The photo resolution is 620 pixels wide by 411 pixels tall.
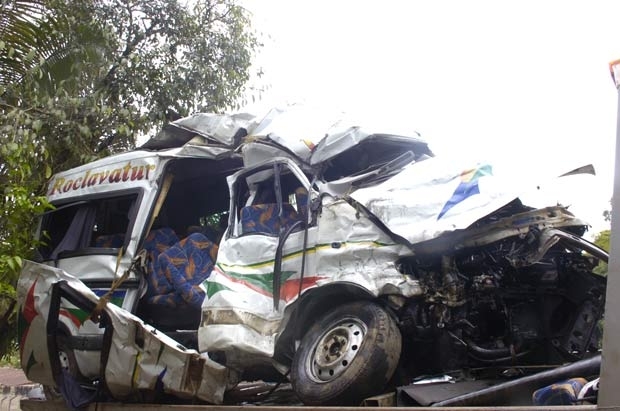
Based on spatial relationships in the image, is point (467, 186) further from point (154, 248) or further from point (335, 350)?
point (154, 248)

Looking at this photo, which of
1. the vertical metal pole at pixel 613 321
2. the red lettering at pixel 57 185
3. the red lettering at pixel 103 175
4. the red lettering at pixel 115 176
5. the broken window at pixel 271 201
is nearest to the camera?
the vertical metal pole at pixel 613 321

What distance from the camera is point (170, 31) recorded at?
1001cm

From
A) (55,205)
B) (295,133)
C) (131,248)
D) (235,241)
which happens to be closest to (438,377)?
(235,241)

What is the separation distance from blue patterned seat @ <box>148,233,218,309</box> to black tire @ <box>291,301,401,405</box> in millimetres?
1836

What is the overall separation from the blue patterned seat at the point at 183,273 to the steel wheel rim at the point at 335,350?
6.23ft

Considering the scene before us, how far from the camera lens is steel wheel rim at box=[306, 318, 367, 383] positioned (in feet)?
13.7

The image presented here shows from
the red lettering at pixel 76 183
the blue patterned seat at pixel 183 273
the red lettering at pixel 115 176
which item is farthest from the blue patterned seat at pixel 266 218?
the red lettering at pixel 76 183

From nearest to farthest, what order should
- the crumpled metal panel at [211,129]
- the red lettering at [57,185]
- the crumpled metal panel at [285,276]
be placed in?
the crumpled metal panel at [285,276]
the crumpled metal panel at [211,129]
the red lettering at [57,185]

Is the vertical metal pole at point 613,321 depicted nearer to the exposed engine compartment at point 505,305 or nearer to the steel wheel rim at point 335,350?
the exposed engine compartment at point 505,305

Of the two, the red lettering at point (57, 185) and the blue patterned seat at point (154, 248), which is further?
the red lettering at point (57, 185)

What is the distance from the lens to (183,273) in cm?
612

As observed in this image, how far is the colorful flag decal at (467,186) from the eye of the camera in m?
4.26

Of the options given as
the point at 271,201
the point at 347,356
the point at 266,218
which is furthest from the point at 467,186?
the point at 271,201

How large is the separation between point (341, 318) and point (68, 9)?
21.2 feet
